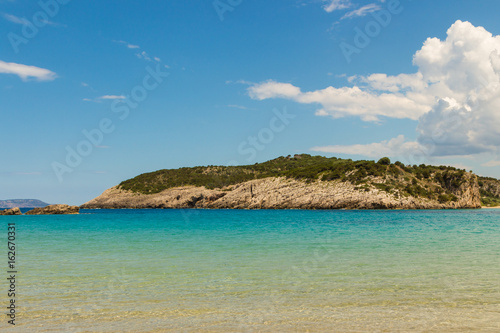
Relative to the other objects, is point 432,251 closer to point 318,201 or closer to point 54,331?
point 54,331

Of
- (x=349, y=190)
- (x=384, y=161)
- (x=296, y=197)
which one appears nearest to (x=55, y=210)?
(x=296, y=197)

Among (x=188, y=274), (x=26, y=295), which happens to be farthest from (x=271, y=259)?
(x=26, y=295)

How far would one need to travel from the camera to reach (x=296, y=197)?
12388 cm


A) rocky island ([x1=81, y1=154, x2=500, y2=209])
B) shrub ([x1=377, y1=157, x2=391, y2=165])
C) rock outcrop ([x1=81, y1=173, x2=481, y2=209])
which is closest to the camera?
rock outcrop ([x1=81, y1=173, x2=481, y2=209])

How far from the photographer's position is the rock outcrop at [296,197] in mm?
108125

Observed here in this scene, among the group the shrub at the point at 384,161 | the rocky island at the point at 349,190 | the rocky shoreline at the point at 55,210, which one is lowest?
the rocky shoreline at the point at 55,210

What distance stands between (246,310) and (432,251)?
15.4m

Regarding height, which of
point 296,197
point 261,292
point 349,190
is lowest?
point 261,292

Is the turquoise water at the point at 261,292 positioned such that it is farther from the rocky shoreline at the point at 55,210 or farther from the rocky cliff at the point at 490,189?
the rocky cliff at the point at 490,189

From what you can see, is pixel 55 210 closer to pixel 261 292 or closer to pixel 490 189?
pixel 261 292

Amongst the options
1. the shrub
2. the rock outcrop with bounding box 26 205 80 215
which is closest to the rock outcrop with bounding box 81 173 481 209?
the shrub

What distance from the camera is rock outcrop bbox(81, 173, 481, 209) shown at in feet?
355

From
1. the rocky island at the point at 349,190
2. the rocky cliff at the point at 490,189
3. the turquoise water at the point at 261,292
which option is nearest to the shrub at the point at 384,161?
the rocky island at the point at 349,190

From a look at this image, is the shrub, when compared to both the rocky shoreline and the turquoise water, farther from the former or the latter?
the turquoise water
